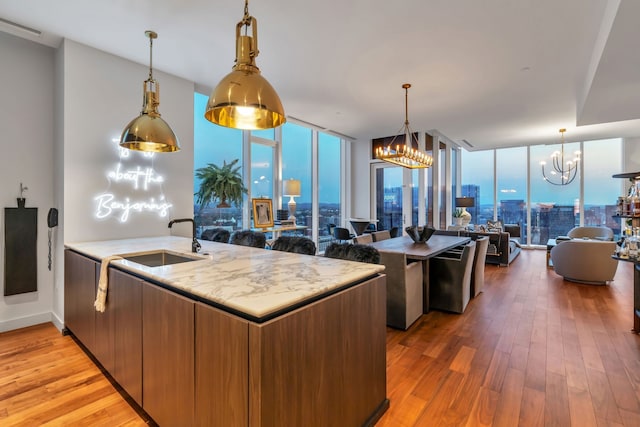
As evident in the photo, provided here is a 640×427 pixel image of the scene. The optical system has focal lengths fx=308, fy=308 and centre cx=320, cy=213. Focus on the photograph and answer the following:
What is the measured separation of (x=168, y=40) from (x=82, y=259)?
2232mm

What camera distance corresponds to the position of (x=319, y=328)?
1405 mm

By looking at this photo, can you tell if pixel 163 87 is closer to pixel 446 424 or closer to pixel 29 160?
pixel 29 160

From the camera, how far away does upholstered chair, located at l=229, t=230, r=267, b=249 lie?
3.28 meters

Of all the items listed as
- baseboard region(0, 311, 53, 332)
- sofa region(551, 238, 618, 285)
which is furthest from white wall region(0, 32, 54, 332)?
sofa region(551, 238, 618, 285)

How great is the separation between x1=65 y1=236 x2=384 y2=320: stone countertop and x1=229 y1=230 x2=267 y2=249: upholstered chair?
2.54 feet

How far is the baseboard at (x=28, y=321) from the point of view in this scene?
3123 mm

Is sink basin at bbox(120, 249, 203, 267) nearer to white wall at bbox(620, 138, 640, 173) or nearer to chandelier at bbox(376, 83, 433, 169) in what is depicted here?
chandelier at bbox(376, 83, 433, 169)

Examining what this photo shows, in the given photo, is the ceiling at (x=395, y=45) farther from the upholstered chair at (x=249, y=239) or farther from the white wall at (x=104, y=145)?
the upholstered chair at (x=249, y=239)

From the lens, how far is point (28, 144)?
320 centimetres

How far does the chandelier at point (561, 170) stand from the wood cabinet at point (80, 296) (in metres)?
10.4

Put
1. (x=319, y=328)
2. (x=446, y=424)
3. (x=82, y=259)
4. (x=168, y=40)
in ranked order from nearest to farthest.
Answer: (x=319, y=328) < (x=446, y=424) < (x=82, y=259) < (x=168, y=40)

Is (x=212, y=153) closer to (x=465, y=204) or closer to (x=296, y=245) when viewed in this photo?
(x=296, y=245)

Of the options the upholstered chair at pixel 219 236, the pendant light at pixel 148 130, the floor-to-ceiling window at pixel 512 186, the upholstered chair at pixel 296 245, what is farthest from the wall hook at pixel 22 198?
the floor-to-ceiling window at pixel 512 186

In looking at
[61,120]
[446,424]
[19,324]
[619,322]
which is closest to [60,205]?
[61,120]
